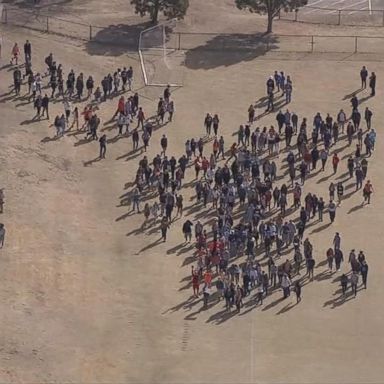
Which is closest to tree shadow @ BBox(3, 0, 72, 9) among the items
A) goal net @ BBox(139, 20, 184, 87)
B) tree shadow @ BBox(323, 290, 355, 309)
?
goal net @ BBox(139, 20, 184, 87)

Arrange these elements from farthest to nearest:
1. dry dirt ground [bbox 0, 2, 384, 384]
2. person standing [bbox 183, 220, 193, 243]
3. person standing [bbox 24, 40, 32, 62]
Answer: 1. person standing [bbox 24, 40, 32, 62]
2. person standing [bbox 183, 220, 193, 243]
3. dry dirt ground [bbox 0, 2, 384, 384]

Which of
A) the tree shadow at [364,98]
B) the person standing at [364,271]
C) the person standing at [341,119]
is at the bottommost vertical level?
the person standing at [364,271]

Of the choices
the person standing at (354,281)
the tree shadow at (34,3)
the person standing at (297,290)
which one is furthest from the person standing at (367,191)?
the tree shadow at (34,3)

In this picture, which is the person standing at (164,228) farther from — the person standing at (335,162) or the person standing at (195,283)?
the person standing at (335,162)

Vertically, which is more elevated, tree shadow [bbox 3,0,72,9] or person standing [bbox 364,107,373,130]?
tree shadow [bbox 3,0,72,9]

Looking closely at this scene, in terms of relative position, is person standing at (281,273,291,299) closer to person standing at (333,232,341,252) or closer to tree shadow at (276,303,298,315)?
tree shadow at (276,303,298,315)

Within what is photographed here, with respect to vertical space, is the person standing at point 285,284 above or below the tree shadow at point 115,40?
below
